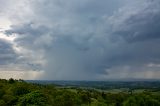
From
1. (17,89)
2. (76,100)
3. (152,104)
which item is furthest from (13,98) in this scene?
(152,104)

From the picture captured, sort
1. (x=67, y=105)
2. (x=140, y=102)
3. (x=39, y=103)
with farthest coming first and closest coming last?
(x=140, y=102), (x=67, y=105), (x=39, y=103)

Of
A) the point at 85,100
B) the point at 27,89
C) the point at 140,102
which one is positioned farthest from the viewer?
the point at 85,100

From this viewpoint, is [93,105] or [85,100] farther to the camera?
[85,100]

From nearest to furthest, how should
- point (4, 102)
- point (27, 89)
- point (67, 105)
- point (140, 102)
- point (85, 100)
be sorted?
point (4, 102)
point (67, 105)
point (140, 102)
point (27, 89)
point (85, 100)

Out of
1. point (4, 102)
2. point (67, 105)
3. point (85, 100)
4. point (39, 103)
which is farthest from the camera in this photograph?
point (85, 100)

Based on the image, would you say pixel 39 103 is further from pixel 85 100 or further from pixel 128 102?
pixel 85 100

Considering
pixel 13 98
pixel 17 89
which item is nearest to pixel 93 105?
pixel 13 98

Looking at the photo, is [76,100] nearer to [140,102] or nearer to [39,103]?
[140,102]

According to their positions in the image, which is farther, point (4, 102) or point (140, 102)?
point (140, 102)
